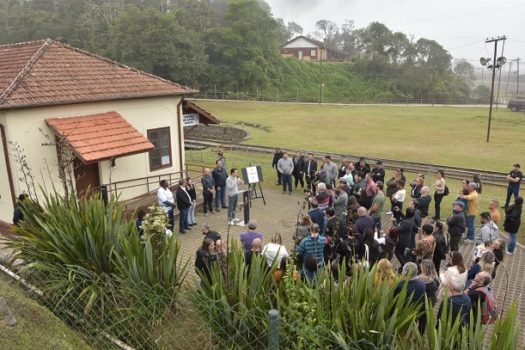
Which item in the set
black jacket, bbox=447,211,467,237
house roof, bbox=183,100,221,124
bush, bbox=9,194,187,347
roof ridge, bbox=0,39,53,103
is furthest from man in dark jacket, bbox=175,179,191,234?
black jacket, bbox=447,211,467,237

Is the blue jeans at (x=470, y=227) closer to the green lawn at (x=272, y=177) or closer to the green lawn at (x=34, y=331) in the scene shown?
the green lawn at (x=272, y=177)

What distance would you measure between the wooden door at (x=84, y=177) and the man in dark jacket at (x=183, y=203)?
9.42ft

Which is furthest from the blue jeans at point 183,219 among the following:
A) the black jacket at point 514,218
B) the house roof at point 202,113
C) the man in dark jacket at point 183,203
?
the black jacket at point 514,218

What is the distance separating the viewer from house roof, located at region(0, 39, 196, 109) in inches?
470

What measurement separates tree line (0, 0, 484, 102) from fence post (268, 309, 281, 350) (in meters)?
60.6

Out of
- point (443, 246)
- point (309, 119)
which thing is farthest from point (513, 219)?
point (309, 119)

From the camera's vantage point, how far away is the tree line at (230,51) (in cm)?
6175

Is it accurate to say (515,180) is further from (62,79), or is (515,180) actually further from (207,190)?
(62,79)

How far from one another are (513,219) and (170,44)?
188 feet

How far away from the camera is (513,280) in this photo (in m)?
9.38

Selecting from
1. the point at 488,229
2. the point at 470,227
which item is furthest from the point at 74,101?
the point at 470,227

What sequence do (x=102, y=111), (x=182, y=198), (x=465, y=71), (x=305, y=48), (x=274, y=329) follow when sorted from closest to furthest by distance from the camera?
(x=274, y=329)
(x=182, y=198)
(x=102, y=111)
(x=305, y=48)
(x=465, y=71)

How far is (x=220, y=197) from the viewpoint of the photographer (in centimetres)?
1438

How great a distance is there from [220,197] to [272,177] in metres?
4.96
